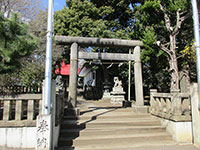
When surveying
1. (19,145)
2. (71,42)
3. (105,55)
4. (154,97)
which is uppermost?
(71,42)

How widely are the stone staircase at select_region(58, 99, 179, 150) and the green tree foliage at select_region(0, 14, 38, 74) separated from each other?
8.76ft

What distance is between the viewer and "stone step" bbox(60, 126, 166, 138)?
4859mm

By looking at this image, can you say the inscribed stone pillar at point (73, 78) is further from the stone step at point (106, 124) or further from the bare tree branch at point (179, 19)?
the bare tree branch at point (179, 19)

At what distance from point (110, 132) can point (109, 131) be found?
0.16 ft

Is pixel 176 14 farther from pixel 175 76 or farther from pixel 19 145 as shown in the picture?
pixel 19 145

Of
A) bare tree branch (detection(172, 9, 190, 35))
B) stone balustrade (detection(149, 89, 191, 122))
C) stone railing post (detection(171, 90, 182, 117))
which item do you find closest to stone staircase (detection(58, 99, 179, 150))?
stone balustrade (detection(149, 89, 191, 122))

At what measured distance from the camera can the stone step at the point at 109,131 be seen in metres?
4.86

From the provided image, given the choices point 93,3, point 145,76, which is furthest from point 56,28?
point 145,76

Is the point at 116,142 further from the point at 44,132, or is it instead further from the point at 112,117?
the point at 44,132

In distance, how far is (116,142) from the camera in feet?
15.3

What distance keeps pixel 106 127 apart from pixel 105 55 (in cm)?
318

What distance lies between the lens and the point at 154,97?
6.32 meters

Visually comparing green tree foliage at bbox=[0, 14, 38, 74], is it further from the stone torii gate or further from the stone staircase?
the stone staircase

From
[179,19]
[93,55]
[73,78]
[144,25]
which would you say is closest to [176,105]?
[93,55]
